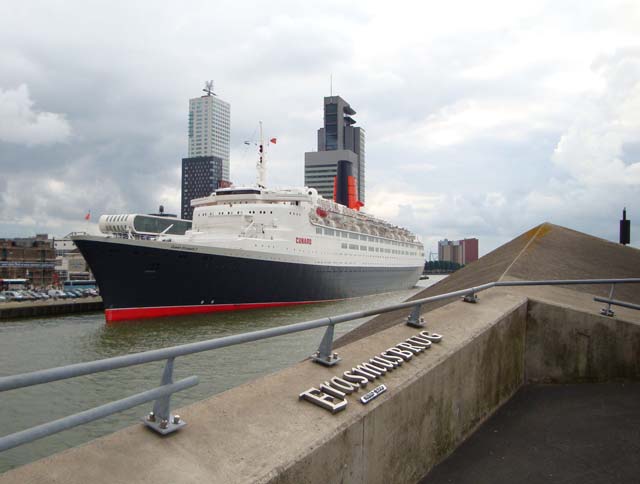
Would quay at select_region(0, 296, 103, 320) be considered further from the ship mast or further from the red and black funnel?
the red and black funnel

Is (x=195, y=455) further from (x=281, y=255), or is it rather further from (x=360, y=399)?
(x=281, y=255)

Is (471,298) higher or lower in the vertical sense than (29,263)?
higher

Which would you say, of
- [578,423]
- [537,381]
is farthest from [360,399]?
[537,381]

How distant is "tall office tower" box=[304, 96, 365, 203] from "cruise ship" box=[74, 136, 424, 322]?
6224cm

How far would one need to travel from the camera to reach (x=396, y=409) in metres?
3.59

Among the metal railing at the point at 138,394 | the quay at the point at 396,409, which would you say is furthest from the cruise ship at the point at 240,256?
the metal railing at the point at 138,394

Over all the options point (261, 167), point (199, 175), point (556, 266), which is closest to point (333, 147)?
point (199, 175)

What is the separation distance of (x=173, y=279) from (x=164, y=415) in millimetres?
23573

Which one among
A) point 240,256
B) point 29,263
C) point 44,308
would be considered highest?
point 240,256

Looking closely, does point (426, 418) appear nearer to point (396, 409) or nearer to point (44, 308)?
point (396, 409)

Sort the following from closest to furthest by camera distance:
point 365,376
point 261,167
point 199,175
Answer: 1. point 365,376
2. point 261,167
3. point 199,175

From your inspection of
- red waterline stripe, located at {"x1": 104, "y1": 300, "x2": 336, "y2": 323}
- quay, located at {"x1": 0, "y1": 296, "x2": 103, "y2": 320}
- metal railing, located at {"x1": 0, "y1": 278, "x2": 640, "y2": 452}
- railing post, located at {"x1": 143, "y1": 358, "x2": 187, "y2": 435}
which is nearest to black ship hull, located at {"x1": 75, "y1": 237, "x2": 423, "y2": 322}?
red waterline stripe, located at {"x1": 104, "y1": 300, "x2": 336, "y2": 323}

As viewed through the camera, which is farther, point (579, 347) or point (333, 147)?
point (333, 147)

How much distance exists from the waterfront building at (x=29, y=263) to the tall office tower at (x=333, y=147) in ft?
184
